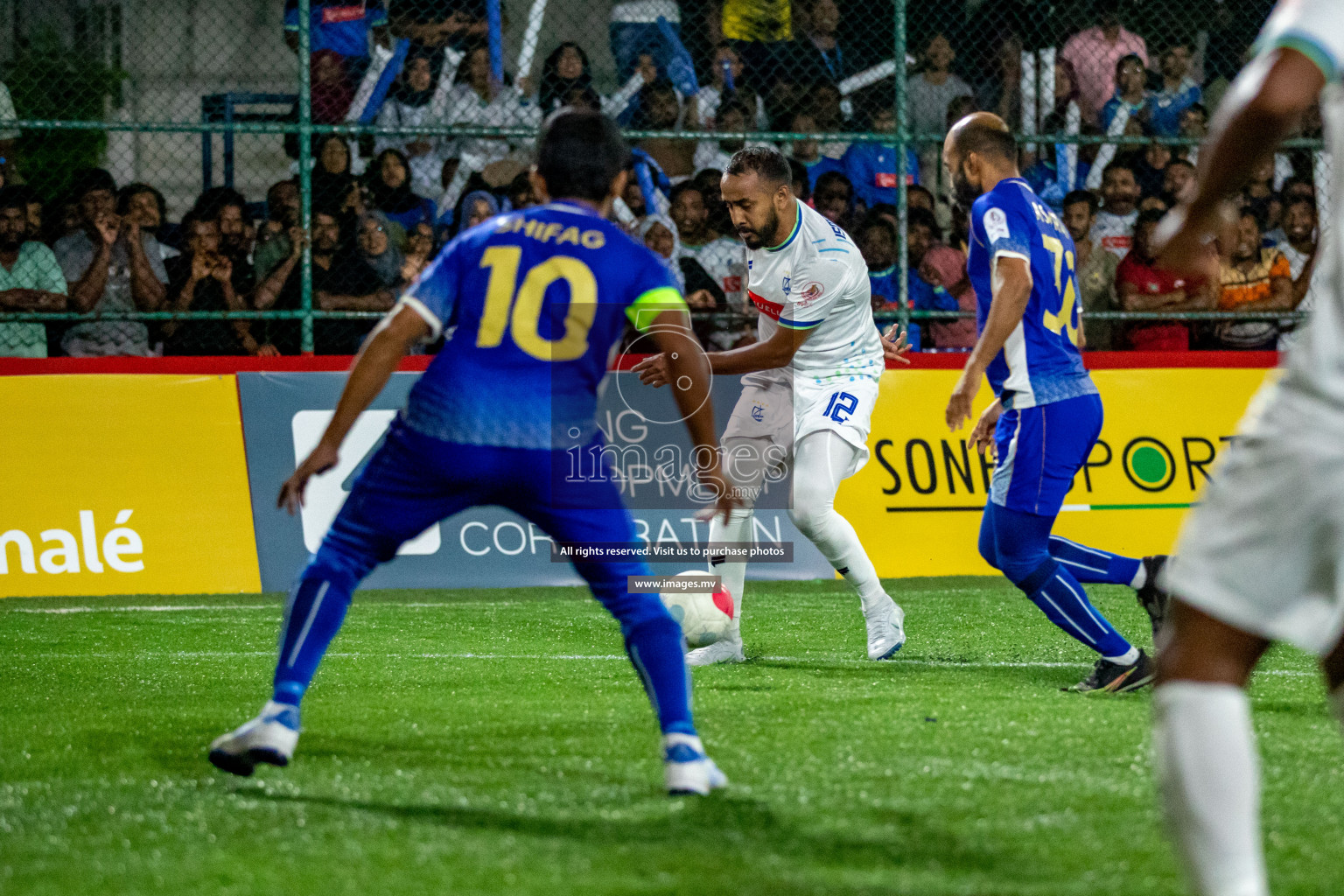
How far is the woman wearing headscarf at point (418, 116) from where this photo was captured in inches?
423

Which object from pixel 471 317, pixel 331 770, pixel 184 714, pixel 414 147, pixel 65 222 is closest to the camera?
pixel 471 317

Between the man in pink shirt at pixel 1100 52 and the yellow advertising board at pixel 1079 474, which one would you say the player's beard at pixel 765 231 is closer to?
the yellow advertising board at pixel 1079 474

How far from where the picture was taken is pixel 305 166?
32.3 feet

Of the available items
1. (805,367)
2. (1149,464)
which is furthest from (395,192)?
(1149,464)

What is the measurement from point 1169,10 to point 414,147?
617 centimetres

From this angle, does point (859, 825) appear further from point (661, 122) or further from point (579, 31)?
point (579, 31)

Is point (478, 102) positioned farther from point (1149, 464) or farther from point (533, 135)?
point (1149, 464)

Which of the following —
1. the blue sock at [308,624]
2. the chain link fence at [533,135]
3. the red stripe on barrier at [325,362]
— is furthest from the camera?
the chain link fence at [533,135]

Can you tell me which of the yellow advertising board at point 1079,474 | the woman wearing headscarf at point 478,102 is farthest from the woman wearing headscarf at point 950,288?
the woman wearing headscarf at point 478,102

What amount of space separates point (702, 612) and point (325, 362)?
388 cm

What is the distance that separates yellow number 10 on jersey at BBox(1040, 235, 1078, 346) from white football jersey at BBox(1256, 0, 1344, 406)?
327 cm

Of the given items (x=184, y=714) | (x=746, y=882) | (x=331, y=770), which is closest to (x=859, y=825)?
(x=746, y=882)

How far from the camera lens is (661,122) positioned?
11.0m

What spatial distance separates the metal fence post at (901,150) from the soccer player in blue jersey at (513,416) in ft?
21.2
